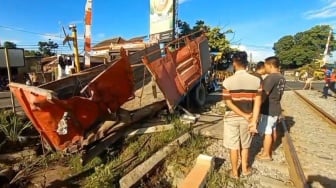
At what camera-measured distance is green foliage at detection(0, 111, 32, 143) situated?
659cm

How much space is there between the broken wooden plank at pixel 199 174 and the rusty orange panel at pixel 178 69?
2.35 m

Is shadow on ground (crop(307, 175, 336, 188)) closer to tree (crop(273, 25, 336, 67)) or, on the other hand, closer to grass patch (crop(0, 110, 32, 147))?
grass patch (crop(0, 110, 32, 147))

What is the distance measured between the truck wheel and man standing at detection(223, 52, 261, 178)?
5009 millimetres

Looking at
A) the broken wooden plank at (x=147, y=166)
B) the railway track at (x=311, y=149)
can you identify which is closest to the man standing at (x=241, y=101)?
the railway track at (x=311, y=149)

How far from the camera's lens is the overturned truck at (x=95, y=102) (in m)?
4.88

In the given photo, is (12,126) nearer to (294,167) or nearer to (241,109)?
(241,109)

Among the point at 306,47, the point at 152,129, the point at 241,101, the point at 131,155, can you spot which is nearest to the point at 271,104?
the point at 241,101

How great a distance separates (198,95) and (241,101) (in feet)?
17.7

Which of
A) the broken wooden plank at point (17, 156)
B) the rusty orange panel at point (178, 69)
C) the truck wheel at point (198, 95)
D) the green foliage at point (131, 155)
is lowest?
the broken wooden plank at point (17, 156)

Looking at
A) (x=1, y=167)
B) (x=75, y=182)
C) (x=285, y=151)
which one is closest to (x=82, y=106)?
(x=75, y=182)

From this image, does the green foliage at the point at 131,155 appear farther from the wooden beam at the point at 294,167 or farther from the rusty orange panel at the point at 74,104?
the wooden beam at the point at 294,167

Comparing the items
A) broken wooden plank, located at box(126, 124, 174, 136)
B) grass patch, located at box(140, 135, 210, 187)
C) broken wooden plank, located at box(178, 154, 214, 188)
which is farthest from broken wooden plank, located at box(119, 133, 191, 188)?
broken wooden plank, located at box(178, 154, 214, 188)

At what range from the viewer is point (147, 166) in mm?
5023

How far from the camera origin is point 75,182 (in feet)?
17.4
